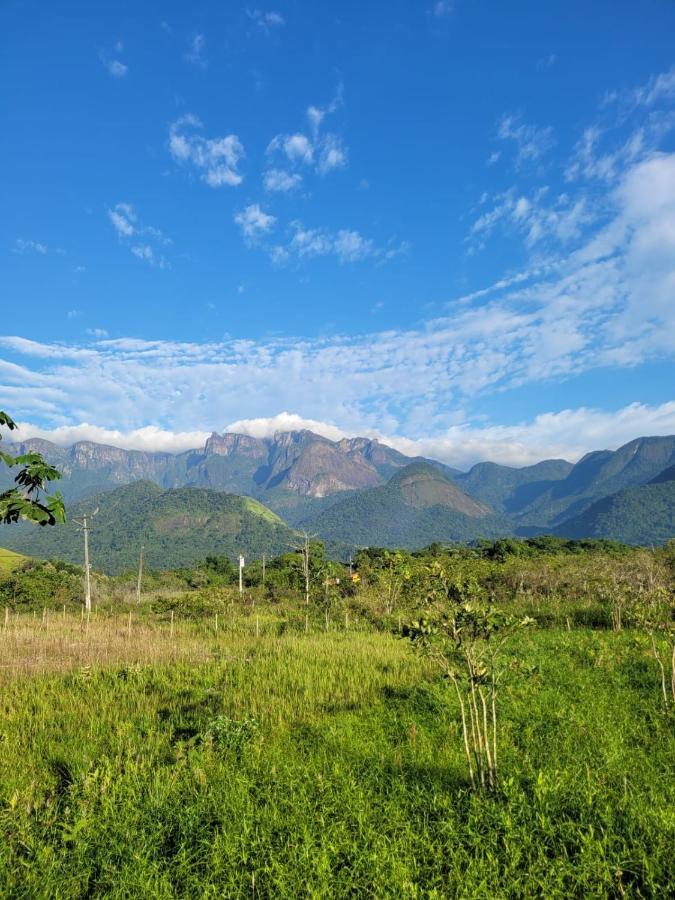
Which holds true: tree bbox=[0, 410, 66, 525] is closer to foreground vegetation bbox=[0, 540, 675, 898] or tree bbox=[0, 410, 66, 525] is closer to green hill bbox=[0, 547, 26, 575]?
foreground vegetation bbox=[0, 540, 675, 898]

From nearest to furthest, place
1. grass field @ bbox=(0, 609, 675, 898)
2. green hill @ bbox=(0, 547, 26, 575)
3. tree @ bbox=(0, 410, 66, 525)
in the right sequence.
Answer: tree @ bbox=(0, 410, 66, 525) → grass field @ bbox=(0, 609, 675, 898) → green hill @ bbox=(0, 547, 26, 575)

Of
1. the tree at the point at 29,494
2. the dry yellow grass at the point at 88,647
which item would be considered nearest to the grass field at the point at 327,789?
the dry yellow grass at the point at 88,647

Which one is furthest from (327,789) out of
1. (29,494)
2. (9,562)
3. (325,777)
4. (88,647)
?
(9,562)

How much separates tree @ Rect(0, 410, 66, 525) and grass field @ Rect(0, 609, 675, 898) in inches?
125

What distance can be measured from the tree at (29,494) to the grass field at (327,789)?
318 centimetres

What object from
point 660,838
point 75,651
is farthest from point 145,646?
point 660,838

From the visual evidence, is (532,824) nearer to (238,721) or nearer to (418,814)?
(418,814)

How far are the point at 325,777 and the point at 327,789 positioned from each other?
0.31 meters

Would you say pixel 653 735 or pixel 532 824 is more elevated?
pixel 532 824

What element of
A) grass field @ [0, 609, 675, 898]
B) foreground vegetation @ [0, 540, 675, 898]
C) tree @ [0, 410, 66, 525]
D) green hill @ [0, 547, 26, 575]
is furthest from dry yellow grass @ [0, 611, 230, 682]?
green hill @ [0, 547, 26, 575]

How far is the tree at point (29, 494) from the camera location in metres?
2.63

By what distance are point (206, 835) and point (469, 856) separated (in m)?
2.41

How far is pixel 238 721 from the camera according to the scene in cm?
722

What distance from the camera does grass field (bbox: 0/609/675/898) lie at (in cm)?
372
